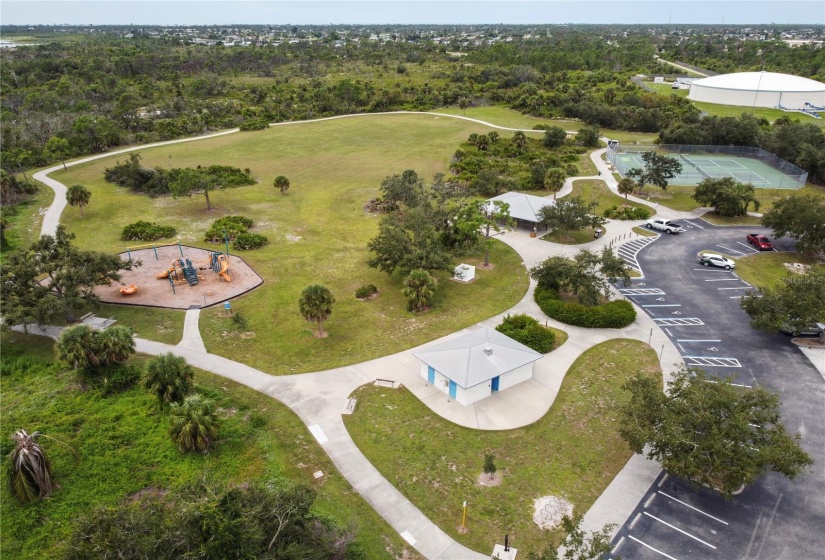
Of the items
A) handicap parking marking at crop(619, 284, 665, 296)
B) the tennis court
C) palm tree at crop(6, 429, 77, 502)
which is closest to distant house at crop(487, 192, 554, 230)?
handicap parking marking at crop(619, 284, 665, 296)

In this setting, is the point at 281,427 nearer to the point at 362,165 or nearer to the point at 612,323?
the point at 612,323

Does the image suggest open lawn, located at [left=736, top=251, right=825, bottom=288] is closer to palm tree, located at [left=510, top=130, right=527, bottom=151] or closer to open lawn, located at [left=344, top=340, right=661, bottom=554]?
open lawn, located at [left=344, top=340, right=661, bottom=554]

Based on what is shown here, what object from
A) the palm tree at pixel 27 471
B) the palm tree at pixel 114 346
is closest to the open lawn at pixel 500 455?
the palm tree at pixel 27 471

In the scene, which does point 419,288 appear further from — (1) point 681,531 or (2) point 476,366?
(1) point 681,531

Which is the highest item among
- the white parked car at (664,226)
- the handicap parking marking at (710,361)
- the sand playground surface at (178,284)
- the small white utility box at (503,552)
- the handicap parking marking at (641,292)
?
the white parked car at (664,226)

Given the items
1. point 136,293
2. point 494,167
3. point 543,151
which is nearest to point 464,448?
point 136,293

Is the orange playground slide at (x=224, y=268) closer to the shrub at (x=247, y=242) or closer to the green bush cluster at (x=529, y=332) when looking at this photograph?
the shrub at (x=247, y=242)

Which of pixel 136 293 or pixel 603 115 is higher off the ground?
pixel 603 115
